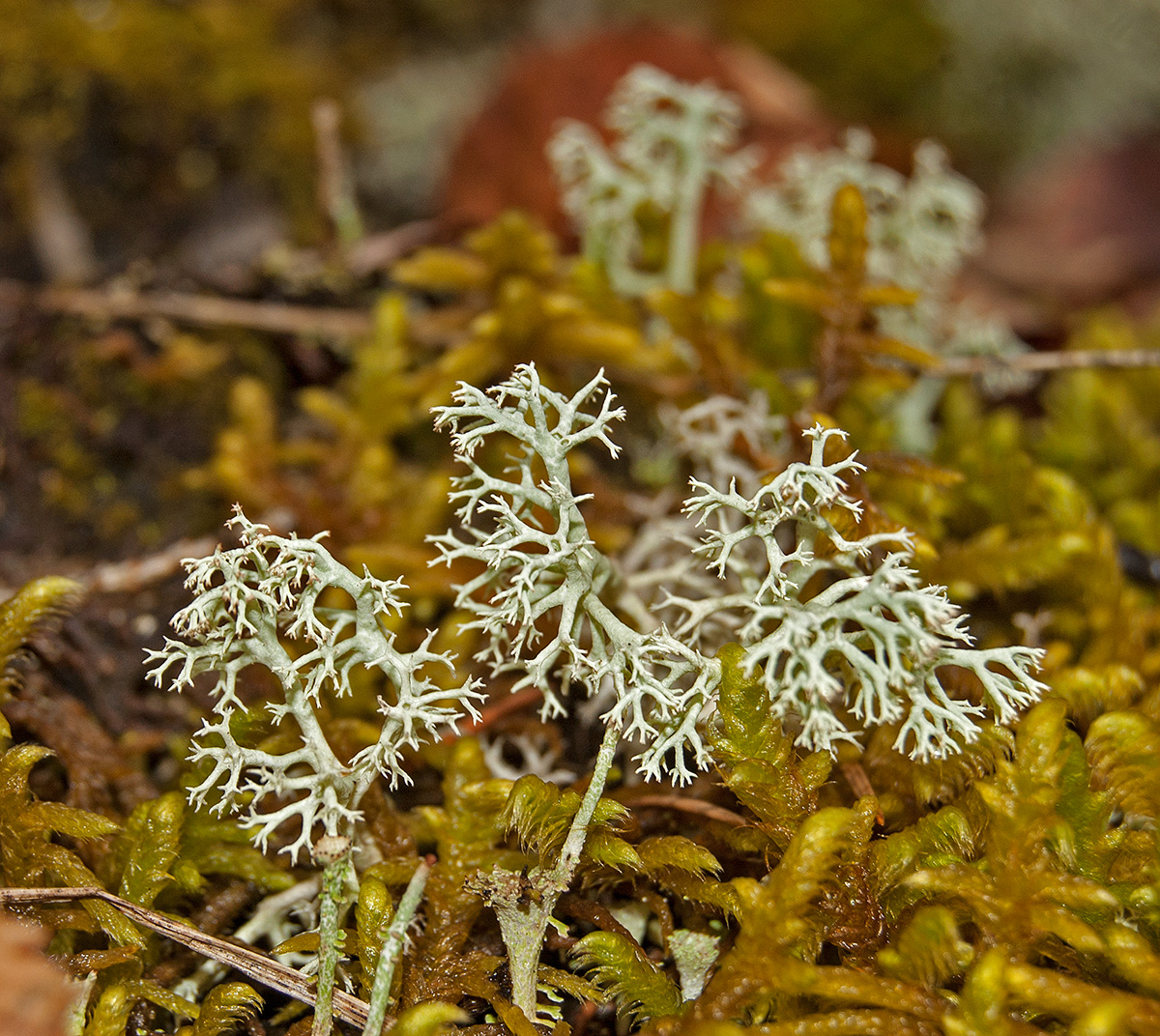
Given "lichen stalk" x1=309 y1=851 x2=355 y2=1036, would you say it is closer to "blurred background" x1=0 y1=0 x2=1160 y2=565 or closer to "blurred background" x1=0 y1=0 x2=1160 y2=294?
"blurred background" x1=0 y1=0 x2=1160 y2=565

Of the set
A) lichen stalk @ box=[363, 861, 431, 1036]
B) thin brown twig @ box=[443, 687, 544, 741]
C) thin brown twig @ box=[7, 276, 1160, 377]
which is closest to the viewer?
lichen stalk @ box=[363, 861, 431, 1036]

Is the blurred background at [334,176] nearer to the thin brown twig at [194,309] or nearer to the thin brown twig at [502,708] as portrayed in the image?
the thin brown twig at [194,309]

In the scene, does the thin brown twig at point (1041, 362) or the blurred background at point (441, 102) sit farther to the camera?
the blurred background at point (441, 102)

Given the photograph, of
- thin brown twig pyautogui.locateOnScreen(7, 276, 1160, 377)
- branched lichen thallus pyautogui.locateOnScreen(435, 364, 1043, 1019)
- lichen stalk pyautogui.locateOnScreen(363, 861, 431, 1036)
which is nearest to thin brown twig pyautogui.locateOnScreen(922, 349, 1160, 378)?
thin brown twig pyautogui.locateOnScreen(7, 276, 1160, 377)

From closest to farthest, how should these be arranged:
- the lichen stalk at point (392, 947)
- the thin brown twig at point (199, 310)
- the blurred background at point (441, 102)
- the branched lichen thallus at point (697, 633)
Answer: the lichen stalk at point (392, 947) < the branched lichen thallus at point (697, 633) < the thin brown twig at point (199, 310) < the blurred background at point (441, 102)

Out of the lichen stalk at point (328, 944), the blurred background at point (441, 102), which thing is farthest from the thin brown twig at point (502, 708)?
the blurred background at point (441, 102)

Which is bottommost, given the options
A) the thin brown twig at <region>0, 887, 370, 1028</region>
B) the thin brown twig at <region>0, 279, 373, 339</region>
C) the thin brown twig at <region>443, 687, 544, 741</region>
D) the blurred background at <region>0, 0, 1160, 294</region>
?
the thin brown twig at <region>0, 887, 370, 1028</region>

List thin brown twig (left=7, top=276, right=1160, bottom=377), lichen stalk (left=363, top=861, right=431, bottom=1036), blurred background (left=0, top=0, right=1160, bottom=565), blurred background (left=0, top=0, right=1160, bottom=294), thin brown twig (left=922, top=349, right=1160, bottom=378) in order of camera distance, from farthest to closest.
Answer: blurred background (left=0, top=0, right=1160, bottom=294), thin brown twig (left=7, top=276, right=1160, bottom=377), blurred background (left=0, top=0, right=1160, bottom=565), thin brown twig (left=922, top=349, right=1160, bottom=378), lichen stalk (left=363, top=861, right=431, bottom=1036)
